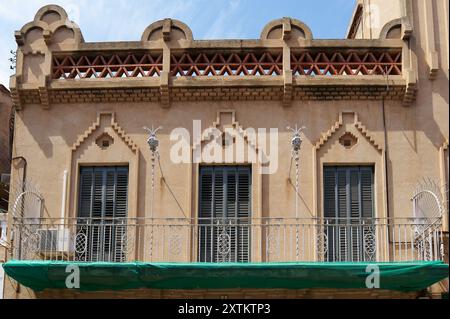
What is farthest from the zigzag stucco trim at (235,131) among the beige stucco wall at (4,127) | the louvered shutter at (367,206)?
the beige stucco wall at (4,127)

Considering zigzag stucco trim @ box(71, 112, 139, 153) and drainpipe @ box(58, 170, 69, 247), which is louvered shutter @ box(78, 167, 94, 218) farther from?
zigzag stucco trim @ box(71, 112, 139, 153)

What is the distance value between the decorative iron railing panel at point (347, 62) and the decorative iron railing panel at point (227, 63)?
1.47 feet

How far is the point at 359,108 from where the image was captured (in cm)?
1684

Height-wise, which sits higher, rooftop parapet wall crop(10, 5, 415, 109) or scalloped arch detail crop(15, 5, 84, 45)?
scalloped arch detail crop(15, 5, 84, 45)

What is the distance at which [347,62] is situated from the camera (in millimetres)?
17109

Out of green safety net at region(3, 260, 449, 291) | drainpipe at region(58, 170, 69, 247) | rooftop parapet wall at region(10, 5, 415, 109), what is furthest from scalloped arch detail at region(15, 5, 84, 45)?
green safety net at region(3, 260, 449, 291)

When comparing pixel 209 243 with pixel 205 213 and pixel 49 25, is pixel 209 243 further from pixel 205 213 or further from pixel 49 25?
pixel 49 25

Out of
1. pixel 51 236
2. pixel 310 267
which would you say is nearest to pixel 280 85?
pixel 310 267

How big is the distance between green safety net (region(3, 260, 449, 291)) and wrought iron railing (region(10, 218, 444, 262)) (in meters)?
1.05

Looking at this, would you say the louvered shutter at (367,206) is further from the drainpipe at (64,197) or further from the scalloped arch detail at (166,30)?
the drainpipe at (64,197)

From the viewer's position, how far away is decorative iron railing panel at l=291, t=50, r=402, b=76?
56.0 ft

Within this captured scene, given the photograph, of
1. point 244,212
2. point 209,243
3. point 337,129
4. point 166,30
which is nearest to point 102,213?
point 209,243

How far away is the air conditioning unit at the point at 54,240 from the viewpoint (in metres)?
15.7
